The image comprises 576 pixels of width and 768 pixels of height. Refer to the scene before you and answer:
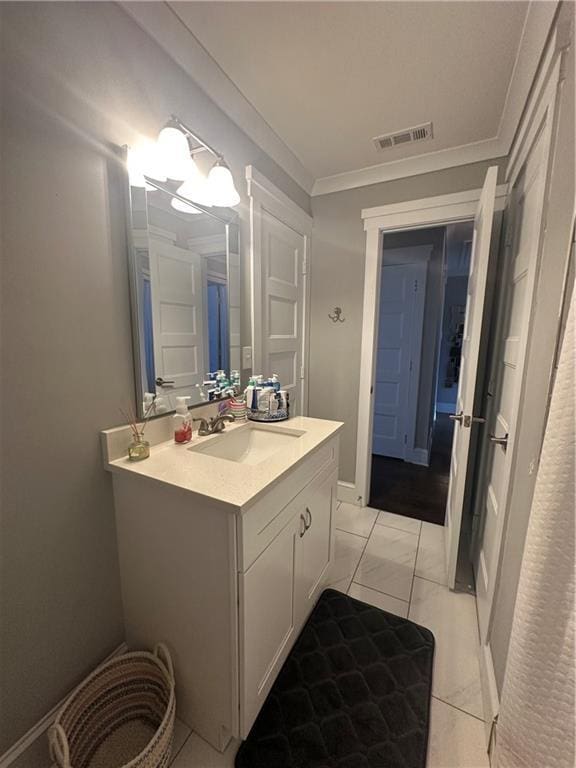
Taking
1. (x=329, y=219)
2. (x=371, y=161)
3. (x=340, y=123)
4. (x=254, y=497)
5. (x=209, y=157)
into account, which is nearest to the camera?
(x=254, y=497)

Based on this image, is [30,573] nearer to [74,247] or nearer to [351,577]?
[74,247]

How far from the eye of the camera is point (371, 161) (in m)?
2.06

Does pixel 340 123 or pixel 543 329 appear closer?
pixel 543 329

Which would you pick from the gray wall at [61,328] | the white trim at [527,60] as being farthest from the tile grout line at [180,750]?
the white trim at [527,60]

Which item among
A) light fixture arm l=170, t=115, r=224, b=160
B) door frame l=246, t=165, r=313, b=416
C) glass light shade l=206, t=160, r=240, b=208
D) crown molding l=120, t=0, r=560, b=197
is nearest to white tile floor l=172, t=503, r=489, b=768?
door frame l=246, t=165, r=313, b=416

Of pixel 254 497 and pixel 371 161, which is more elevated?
pixel 371 161

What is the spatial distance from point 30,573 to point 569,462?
1.38 meters

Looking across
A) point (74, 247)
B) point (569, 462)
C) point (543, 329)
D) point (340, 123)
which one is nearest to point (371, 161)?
point (340, 123)

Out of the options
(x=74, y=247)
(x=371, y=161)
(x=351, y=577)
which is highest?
(x=371, y=161)

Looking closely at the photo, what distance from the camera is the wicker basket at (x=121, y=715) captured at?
0.91 metres

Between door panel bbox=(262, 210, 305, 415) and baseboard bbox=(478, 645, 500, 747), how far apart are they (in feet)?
4.43

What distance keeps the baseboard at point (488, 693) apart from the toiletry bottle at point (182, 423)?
1412mm

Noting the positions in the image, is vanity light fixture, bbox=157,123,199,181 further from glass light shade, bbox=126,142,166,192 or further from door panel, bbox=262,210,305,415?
door panel, bbox=262,210,305,415

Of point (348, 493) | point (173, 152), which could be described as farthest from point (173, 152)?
point (348, 493)
